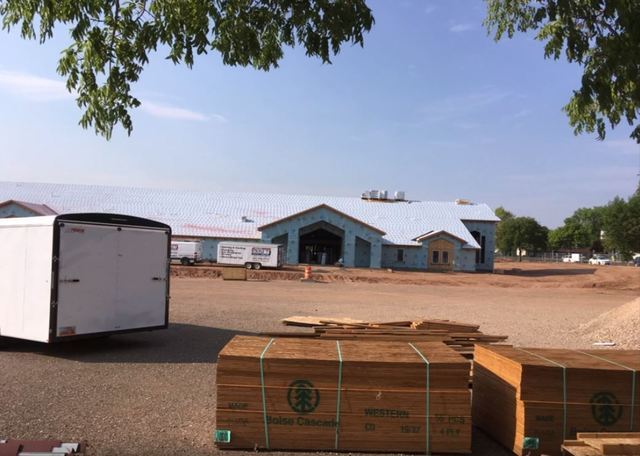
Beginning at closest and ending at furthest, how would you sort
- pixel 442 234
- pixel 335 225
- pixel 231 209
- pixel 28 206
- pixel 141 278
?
pixel 141 278 → pixel 28 206 → pixel 335 225 → pixel 442 234 → pixel 231 209

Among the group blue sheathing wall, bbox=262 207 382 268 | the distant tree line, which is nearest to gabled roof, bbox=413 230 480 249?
blue sheathing wall, bbox=262 207 382 268

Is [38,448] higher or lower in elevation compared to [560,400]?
lower

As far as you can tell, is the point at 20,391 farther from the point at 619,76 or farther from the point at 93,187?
the point at 93,187

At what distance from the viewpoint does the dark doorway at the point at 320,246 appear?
206 feet

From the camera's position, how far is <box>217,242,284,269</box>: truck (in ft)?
154

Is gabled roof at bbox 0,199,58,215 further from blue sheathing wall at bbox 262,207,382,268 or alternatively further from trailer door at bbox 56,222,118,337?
trailer door at bbox 56,222,118,337

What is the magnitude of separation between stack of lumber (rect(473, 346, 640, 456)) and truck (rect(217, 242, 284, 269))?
41.3m

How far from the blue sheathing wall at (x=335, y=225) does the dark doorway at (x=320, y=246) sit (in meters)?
6.39

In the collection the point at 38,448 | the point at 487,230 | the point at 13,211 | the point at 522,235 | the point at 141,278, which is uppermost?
the point at 522,235

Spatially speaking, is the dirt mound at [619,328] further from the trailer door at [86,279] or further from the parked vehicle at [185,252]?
the parked vehicle at [185,252]

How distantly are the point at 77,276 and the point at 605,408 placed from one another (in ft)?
29.2

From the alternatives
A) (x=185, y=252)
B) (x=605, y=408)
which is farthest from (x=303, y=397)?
(x=185, y=252)

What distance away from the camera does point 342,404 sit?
5.67 m

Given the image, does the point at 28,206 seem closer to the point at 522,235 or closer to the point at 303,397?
the point at 303,397
